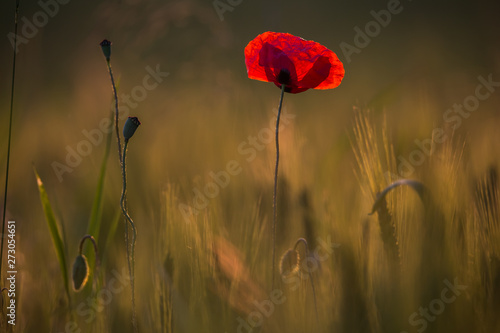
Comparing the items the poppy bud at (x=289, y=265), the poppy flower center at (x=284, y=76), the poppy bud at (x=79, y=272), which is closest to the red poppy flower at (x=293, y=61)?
the poppy flower center at (x=284, y=76)

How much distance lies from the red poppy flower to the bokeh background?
0.42 ft

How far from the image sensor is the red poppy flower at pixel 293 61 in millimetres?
757

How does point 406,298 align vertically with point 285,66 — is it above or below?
below

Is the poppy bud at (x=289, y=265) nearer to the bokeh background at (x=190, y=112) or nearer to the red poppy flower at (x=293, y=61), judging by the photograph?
the bokeh background at (x=190, y=112)

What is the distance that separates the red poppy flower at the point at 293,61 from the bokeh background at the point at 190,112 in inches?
5.0

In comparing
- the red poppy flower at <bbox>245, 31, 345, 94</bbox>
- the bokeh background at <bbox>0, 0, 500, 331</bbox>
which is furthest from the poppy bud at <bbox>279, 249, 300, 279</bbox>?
the red poppy flower at <bbox>245, 31, 345, 94</bbox>

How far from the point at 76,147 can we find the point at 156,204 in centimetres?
36

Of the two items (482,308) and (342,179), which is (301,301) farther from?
(342,179)

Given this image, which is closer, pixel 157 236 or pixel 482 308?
pixel 482 308

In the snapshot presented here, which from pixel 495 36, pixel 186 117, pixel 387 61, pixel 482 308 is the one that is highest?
pixel 387 61

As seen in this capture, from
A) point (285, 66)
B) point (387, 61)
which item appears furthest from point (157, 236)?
point (387, 61)

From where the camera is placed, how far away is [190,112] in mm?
1676

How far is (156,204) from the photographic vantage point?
3.07 feet

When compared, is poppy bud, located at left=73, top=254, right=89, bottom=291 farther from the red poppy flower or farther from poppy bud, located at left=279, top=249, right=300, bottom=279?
the red poppy flower
